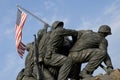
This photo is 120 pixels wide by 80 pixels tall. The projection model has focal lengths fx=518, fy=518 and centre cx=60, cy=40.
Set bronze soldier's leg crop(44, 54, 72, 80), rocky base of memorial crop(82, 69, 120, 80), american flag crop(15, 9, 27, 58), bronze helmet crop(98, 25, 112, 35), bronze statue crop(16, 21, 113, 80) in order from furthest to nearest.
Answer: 1. american flag crop(15, 9, 27, 58)
2. bronze helmet crop(98, 25, 112, 35)
3. bronze statue crop(16, 21, 113, 80)
4. bronze soldier's leg crop(44, 54, 72, 80)
5. rocky base of memorial crop(82, 69, 120, 80)

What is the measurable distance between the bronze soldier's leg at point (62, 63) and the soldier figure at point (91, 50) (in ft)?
1.28

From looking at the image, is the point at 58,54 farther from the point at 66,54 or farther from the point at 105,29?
the point at 105,29

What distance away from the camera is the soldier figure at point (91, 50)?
54.9 feet

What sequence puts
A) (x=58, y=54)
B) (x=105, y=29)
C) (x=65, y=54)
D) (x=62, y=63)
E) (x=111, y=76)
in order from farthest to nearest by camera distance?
(x=65, y=54)
(x=105, y=29)
(x=58, y=54)
(x=62, y=63)
(x=111, y=76)

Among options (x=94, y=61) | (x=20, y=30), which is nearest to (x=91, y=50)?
(x=94, y=61)

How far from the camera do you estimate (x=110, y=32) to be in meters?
17.1

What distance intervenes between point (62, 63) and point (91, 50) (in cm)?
104

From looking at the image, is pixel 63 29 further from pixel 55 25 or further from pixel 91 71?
pixel 91 71

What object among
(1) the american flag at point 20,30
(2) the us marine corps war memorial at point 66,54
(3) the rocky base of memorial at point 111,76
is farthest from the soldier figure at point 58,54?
(1) the american flag at point 20,30

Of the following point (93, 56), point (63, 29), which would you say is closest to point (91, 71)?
point (93, 56)

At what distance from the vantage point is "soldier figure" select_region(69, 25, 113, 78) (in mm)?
16734

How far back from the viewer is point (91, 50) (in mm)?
16828

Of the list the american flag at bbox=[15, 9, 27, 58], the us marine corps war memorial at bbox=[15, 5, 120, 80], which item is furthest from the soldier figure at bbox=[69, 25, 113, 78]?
the american flag at bbox=[15, 9, 27, 58]

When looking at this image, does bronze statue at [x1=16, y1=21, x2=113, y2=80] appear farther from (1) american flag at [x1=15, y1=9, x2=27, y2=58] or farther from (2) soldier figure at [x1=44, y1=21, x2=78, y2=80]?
(1) american flag at [x1=15, y1=9, x2=27, y2=58]
